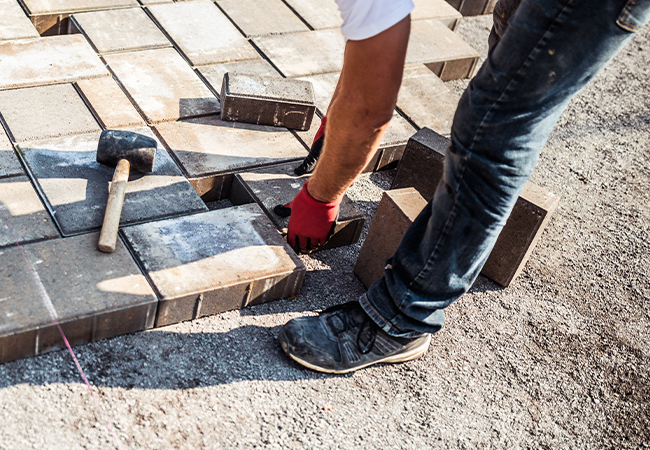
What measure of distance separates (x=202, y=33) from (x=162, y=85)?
28.5 inches

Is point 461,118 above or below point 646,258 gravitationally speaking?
above

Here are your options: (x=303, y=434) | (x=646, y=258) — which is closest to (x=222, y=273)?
(x=303, y=434)

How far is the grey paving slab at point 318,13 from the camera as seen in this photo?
4.48 meters

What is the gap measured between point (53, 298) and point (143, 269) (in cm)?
34

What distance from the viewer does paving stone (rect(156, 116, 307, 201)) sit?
3.02m

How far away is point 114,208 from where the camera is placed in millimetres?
2484

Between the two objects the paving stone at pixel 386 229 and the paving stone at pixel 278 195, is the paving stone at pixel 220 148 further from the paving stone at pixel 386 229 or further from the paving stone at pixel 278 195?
the paving stone at pixel 386 229

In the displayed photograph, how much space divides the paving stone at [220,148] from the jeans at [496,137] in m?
1.13

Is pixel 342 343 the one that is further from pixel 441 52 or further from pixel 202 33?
pixel 441 52

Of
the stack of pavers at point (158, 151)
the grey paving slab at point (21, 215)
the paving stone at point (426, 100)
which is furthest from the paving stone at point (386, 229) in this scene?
the grey paving slab at point (21, 215)

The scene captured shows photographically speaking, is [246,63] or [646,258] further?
[246,63]

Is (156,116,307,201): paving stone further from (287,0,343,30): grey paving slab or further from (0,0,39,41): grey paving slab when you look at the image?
(287,0,343,30): grey paving slab

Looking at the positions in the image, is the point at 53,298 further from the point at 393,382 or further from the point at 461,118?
the point at 461,118

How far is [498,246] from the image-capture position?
9.61 ft
